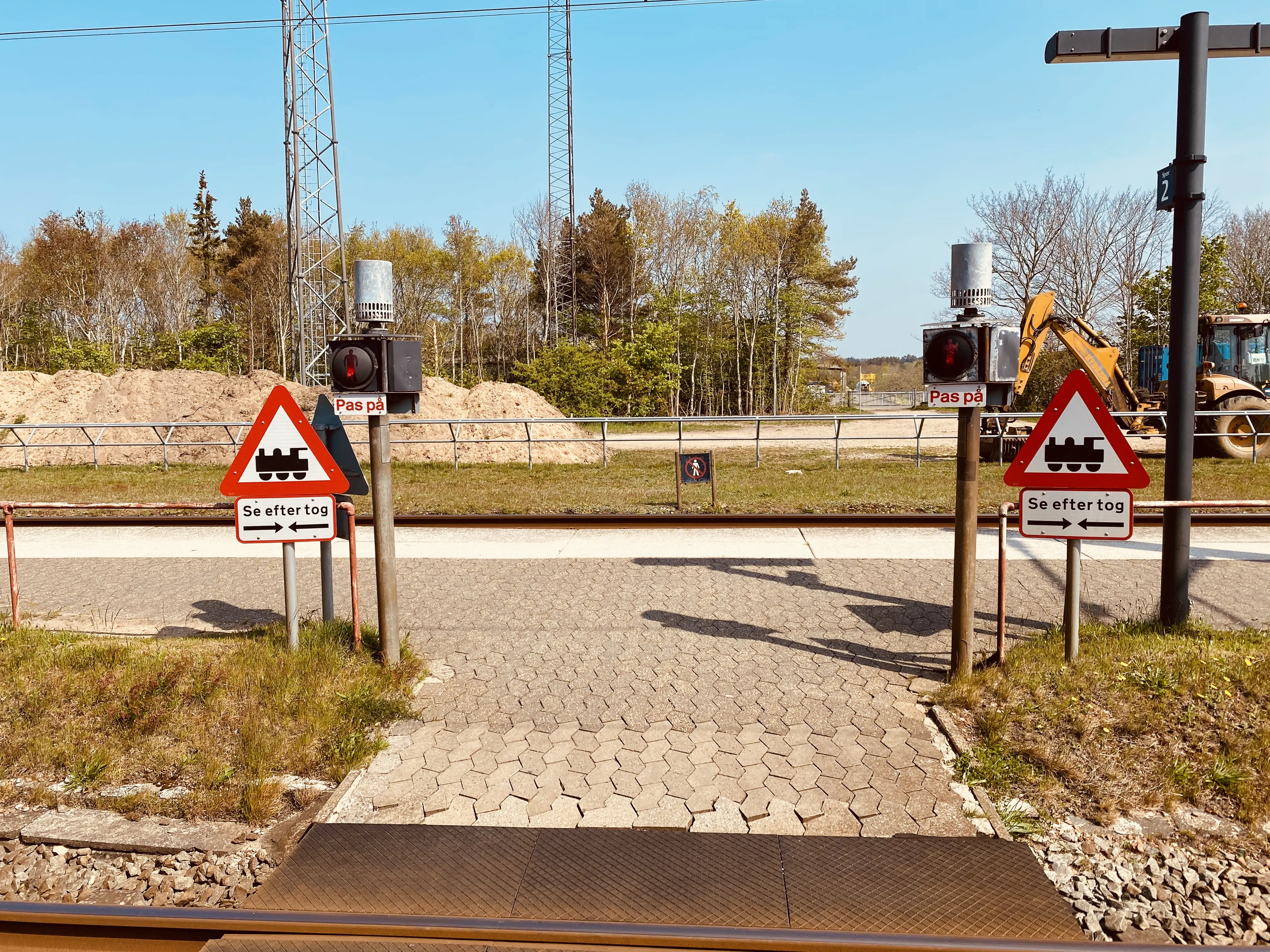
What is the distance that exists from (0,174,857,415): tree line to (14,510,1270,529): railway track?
28.1 meters

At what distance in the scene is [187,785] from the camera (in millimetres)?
4672

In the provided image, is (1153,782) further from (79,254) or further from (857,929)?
(79,254)

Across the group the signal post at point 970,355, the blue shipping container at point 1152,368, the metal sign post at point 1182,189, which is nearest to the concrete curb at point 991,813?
the signal post at point 970,355

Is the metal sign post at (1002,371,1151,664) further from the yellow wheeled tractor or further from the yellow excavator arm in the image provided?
the yellow excavator arm

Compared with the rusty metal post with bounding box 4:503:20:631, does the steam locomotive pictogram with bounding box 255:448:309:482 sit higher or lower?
higher

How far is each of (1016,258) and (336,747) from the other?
48209 mm

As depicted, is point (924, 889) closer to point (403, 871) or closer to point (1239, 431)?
point (403, 871)

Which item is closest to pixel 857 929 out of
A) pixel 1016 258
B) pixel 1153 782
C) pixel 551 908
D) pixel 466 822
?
pixel 551 908

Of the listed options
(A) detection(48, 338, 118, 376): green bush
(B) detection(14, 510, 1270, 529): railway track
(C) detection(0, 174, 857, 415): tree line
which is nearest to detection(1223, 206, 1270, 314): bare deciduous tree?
(C) detection(0, 174, 857, 415): tree line

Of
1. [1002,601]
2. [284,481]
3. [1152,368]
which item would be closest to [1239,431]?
[1152,368]

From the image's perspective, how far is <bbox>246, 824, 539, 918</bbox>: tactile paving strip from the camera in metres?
3.58

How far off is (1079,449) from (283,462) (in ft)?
16.4

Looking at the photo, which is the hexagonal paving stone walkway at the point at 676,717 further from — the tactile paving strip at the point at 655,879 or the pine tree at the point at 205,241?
the pine tree at the point at 205,241

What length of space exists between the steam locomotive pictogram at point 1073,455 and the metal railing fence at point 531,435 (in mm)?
8008
